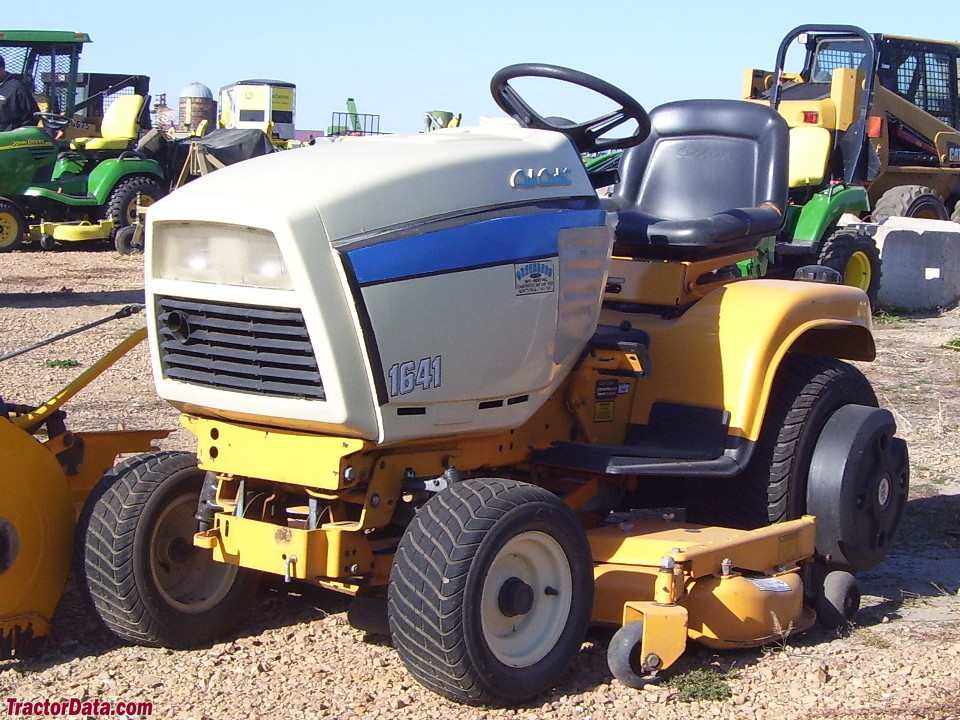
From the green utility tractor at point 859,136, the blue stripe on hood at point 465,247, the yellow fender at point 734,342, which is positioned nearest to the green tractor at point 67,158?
the green utility tractor at point 859,136

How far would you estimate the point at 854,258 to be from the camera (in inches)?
452

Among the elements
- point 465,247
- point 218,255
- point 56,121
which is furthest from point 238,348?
point 56,121

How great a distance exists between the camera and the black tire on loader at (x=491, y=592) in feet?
11.2

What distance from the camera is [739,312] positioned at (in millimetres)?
4379

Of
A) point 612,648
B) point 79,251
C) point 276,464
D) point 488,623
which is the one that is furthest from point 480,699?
point 79,251

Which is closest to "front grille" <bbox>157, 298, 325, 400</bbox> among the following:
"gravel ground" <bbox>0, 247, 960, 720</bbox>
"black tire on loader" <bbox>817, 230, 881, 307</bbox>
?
"gravel ground" <bbox>0, 247, 960, 720</bbox>

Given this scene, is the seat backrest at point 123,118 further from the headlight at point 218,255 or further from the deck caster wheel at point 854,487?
the deck caster wheel at point 854,487

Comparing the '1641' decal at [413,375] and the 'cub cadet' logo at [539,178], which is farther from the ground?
the 'cub cadet' logo at [539,178]

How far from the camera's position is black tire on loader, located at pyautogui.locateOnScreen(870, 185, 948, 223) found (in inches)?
521

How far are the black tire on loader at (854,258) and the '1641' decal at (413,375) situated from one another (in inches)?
324

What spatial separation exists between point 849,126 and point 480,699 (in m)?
9.98

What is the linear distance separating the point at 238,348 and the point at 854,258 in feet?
29.5

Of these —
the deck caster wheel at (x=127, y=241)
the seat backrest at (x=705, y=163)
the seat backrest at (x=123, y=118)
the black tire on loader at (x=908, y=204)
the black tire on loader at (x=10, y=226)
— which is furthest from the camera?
the seat backrest at (x=123, y=118)

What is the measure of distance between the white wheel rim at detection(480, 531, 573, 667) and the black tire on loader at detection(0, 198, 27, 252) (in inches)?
521
